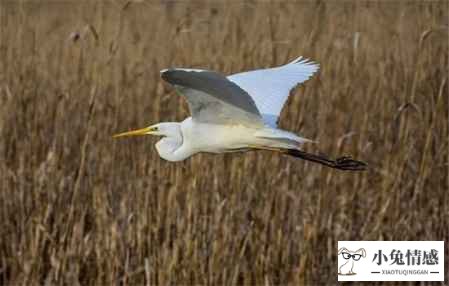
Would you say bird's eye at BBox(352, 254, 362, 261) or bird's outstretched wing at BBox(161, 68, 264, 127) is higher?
bird's outstretched wing at BBox(161, 68, 264, 127)

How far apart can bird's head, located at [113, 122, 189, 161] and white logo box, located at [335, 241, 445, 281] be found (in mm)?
931

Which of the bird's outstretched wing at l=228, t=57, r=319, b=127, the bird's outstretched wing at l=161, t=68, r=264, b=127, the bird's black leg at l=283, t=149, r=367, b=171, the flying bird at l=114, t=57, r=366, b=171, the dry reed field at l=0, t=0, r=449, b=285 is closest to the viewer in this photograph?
the bird's outstretched wing at l=161, t=68, r=264, b=127

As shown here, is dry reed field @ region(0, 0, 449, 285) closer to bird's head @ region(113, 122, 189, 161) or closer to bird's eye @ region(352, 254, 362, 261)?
bird's eye @ region(352, 254, 362, 261)

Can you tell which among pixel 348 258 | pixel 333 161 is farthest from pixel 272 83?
pixel 348 258

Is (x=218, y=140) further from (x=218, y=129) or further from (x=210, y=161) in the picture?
(x=210, y=161)

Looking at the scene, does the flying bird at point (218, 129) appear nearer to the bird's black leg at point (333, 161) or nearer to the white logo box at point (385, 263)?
the bird's black leg at point (333, 161)

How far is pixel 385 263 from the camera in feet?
10.5

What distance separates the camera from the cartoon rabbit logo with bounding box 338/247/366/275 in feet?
10.4

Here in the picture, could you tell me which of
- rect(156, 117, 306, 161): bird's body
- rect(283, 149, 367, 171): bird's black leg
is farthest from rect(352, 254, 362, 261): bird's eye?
rect(156, 117, 306, 161): bird's body

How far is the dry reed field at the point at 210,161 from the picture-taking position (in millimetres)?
3119

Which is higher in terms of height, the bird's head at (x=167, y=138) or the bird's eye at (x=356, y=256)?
the bird's head at (x=167, y=138)

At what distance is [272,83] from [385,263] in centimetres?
70

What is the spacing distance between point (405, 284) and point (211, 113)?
1061 mm

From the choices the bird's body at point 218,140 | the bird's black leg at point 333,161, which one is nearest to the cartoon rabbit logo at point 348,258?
the bird's black leg at point 333,161
